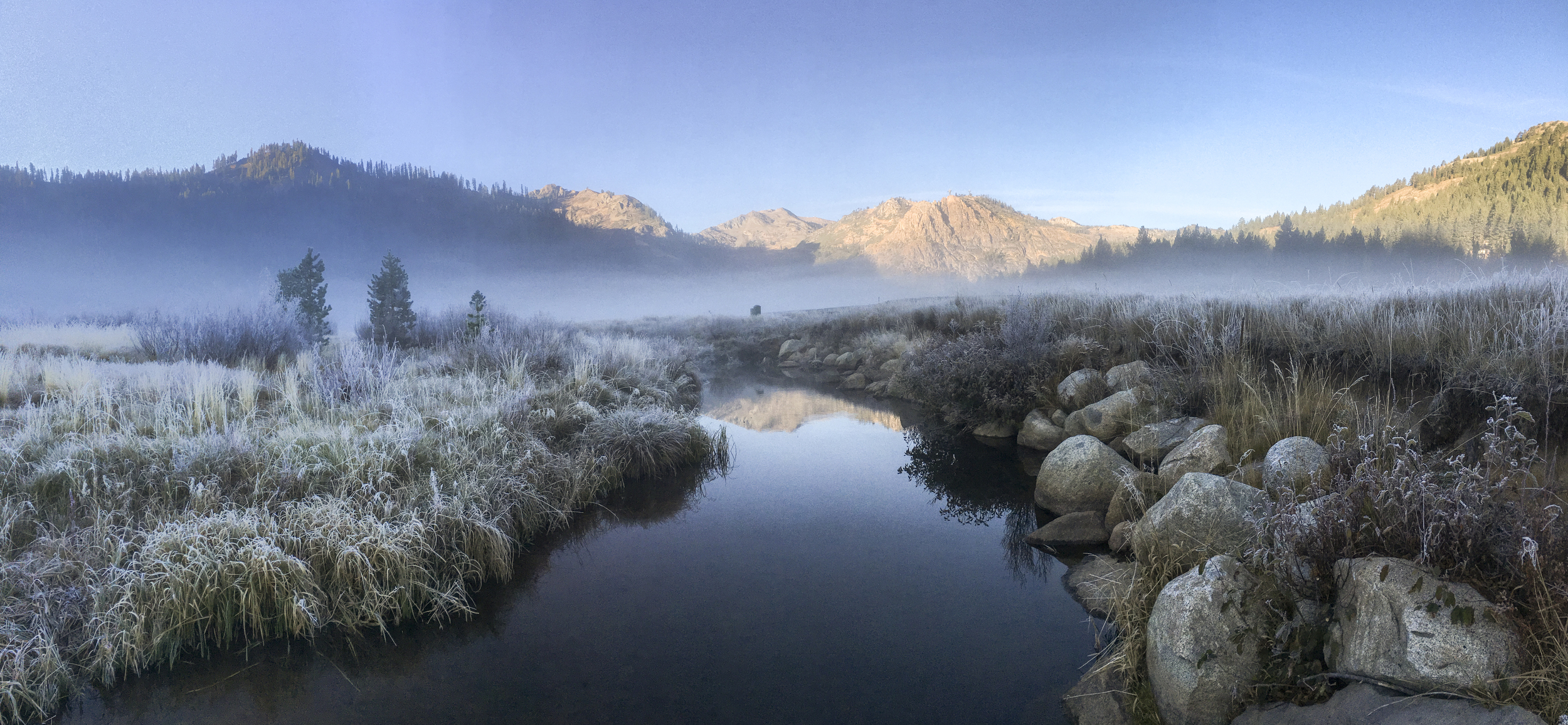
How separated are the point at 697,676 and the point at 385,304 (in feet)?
59.0

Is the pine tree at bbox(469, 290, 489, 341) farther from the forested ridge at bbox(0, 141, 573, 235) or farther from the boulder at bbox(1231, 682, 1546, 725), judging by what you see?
the forested ridge at bbox(0, 141, 573, 235)

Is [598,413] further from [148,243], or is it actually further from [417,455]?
[148,243]

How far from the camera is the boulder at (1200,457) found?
5773 millimetres

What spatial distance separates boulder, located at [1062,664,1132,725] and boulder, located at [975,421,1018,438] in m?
6.92

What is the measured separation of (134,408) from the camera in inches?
257

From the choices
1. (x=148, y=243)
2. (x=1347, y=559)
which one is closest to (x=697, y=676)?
(x=1347, y=559)

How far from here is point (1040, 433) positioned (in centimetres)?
983

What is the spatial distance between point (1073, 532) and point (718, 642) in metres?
3.86

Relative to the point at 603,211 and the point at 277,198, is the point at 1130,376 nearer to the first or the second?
the point at 277,198

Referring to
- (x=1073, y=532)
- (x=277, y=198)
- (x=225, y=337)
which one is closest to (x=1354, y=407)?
(x=1073, y=532)

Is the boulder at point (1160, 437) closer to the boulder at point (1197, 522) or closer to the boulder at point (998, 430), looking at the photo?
the boulder at point (1197, 522)

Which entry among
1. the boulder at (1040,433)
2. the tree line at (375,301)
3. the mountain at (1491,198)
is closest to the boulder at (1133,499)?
the boulder at (1040,433)

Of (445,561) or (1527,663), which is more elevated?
(1527,663)

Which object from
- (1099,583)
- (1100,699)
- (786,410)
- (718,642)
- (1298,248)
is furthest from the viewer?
(1298,248)
